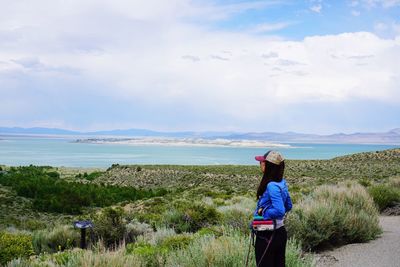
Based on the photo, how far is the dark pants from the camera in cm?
520

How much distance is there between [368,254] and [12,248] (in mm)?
6155

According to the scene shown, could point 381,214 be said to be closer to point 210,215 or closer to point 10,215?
point 210,215

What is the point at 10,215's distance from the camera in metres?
21.4

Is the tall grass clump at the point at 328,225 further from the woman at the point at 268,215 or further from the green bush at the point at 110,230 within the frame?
the green bush at the point at 110,230

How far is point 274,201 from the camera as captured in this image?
5.03 meters

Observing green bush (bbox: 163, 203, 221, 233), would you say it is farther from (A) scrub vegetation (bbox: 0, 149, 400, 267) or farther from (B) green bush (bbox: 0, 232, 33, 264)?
(B) green bush (bbox: 0, 232, 33, 264)

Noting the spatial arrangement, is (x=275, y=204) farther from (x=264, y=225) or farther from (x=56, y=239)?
(x=56, y=239)

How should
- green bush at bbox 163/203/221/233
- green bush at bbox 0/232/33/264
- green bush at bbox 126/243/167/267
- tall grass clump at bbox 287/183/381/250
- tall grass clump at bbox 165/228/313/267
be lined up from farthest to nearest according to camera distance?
green bush at bbox 163/203/221/233, tall grass clump at bbox 287/183/381/250, green bush at bbox 0/232/33/264, green bush at bbox 126/243/167/267, tall grass clump at bbox 165/228/313/267

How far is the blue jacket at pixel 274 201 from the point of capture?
16.5 ft

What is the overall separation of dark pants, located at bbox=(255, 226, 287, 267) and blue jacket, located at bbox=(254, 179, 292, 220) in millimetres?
245

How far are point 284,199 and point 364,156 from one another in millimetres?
52989

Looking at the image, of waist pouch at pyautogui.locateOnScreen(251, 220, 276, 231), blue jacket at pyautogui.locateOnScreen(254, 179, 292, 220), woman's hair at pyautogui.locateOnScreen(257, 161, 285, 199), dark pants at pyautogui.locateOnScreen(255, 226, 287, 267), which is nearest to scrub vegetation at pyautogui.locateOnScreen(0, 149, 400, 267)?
dark pants at pyautogui.locateOnScreen(255, 226, 287, 267)

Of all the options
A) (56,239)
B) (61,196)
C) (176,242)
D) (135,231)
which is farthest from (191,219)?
(61,196)

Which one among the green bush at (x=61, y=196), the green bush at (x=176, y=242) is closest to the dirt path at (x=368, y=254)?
the green bush at (x=176, y=242)
